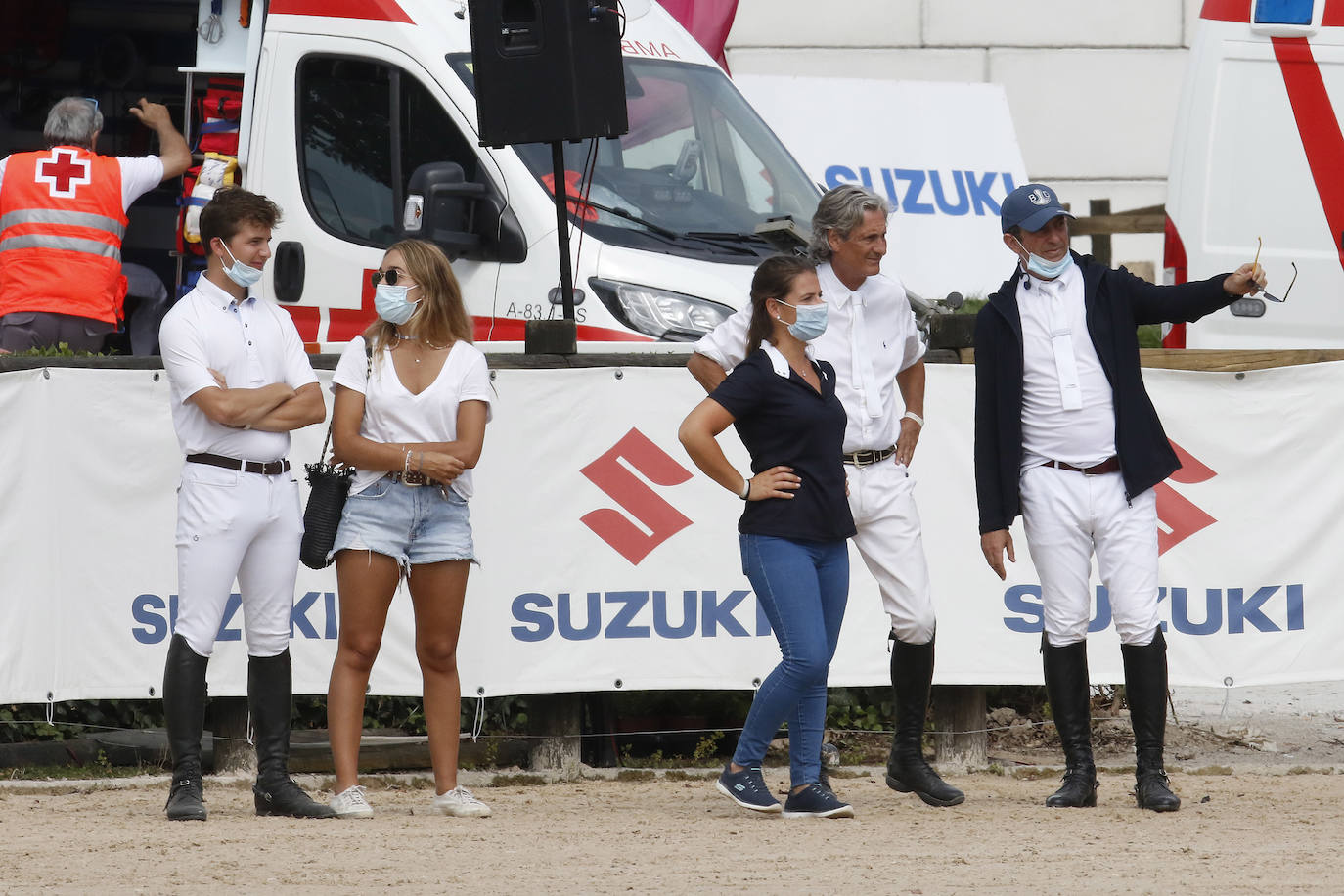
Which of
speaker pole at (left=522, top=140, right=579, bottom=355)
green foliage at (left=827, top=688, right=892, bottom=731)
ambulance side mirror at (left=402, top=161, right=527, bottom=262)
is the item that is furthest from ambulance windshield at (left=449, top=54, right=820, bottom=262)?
green foliage at (left=827, top=688, right=892, bottom=731)

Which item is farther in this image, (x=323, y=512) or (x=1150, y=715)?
(x=1150, y=715)

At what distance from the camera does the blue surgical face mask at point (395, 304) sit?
20.9 ft

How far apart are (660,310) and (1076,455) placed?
2.55m

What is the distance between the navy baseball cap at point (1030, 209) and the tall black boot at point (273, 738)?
2739 millimetres

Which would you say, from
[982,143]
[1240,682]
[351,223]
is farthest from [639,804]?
[982,143]

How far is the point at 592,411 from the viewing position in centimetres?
754

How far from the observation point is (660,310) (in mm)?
8477

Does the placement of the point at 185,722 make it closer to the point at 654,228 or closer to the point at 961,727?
the point at 961,727

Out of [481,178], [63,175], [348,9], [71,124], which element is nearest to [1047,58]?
[348,9]

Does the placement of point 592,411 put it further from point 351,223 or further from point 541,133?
point 351,223

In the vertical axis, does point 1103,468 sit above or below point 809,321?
below

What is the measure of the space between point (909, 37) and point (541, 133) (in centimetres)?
1041

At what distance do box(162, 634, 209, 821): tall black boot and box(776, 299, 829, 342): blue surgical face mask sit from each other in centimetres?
215

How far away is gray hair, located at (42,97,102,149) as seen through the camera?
9594 millimetres
